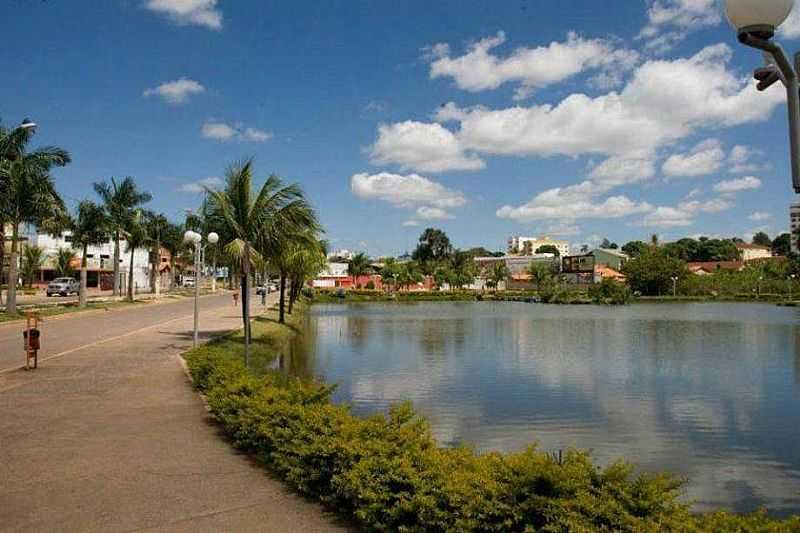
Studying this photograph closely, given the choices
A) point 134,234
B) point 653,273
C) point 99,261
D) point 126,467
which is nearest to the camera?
point 126,467

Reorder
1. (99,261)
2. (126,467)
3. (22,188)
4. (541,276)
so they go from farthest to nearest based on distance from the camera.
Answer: (541,276) < (99,261) < (22,188) < (126,467)

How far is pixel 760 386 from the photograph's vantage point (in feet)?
63.8

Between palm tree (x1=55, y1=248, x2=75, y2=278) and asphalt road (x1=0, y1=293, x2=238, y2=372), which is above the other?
palm tree (x1=55, y1=248, x2=75, y2=278)

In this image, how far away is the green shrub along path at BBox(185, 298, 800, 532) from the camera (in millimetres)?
5098

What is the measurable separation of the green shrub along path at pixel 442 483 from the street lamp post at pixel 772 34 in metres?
2.51

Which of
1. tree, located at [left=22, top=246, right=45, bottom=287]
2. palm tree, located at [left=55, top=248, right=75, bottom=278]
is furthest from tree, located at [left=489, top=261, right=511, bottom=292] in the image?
tree, located at [left=22, top=246, right=45, bottom=287]

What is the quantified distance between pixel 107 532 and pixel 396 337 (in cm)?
2936

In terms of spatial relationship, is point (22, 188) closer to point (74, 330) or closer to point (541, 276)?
point (74, 330)

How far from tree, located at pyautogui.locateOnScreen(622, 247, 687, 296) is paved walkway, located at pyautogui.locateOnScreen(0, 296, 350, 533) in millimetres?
96580

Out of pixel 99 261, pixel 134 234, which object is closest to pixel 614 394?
pixel 134 234

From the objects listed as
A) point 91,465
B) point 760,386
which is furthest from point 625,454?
point 760,386

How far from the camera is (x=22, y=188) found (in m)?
33.2

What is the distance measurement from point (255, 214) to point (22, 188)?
17.4m

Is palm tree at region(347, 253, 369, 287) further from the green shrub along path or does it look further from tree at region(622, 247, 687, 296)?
the green shrub along path
